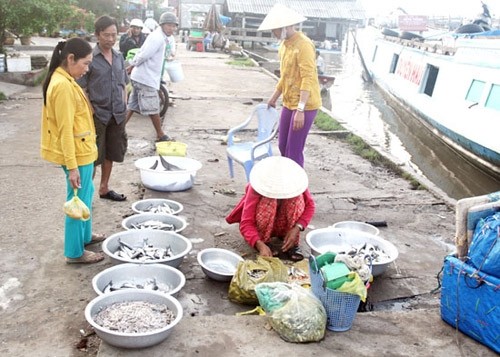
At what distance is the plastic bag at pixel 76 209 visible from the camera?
12.4 feet

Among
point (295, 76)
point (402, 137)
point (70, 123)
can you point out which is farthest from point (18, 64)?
point (402, 137)

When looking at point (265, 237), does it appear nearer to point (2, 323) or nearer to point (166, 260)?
point (166, 260)

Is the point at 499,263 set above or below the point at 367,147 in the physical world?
above

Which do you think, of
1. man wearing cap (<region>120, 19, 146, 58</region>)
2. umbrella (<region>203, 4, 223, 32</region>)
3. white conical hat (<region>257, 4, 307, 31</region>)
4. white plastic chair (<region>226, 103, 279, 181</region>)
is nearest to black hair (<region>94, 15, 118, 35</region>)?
white conical hat (<region>257, 4, 307, 31</region>)

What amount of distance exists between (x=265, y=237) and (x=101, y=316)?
1734 mm

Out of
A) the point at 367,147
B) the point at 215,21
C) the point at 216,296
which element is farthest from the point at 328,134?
the point at 215,21

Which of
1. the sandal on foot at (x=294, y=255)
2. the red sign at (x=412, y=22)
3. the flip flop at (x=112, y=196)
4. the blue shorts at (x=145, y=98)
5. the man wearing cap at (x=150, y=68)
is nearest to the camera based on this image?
the sandal on foot at (x=294, y=255)

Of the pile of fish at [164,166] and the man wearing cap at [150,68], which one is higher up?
the man wearing cap at [150,68]

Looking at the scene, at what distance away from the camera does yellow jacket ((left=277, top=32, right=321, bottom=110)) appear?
5281 millimetres

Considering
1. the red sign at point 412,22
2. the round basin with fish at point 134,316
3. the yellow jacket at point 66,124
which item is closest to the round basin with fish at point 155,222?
the yellow jacket at point 66,124

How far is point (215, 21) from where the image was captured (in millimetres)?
31234

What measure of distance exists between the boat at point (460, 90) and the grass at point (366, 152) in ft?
9.46

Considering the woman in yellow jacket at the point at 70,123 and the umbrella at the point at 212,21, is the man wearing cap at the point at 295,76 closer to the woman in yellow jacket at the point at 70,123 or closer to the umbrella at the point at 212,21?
the woman in yellow jacket at the point at 70,123

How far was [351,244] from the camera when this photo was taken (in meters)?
4.62
